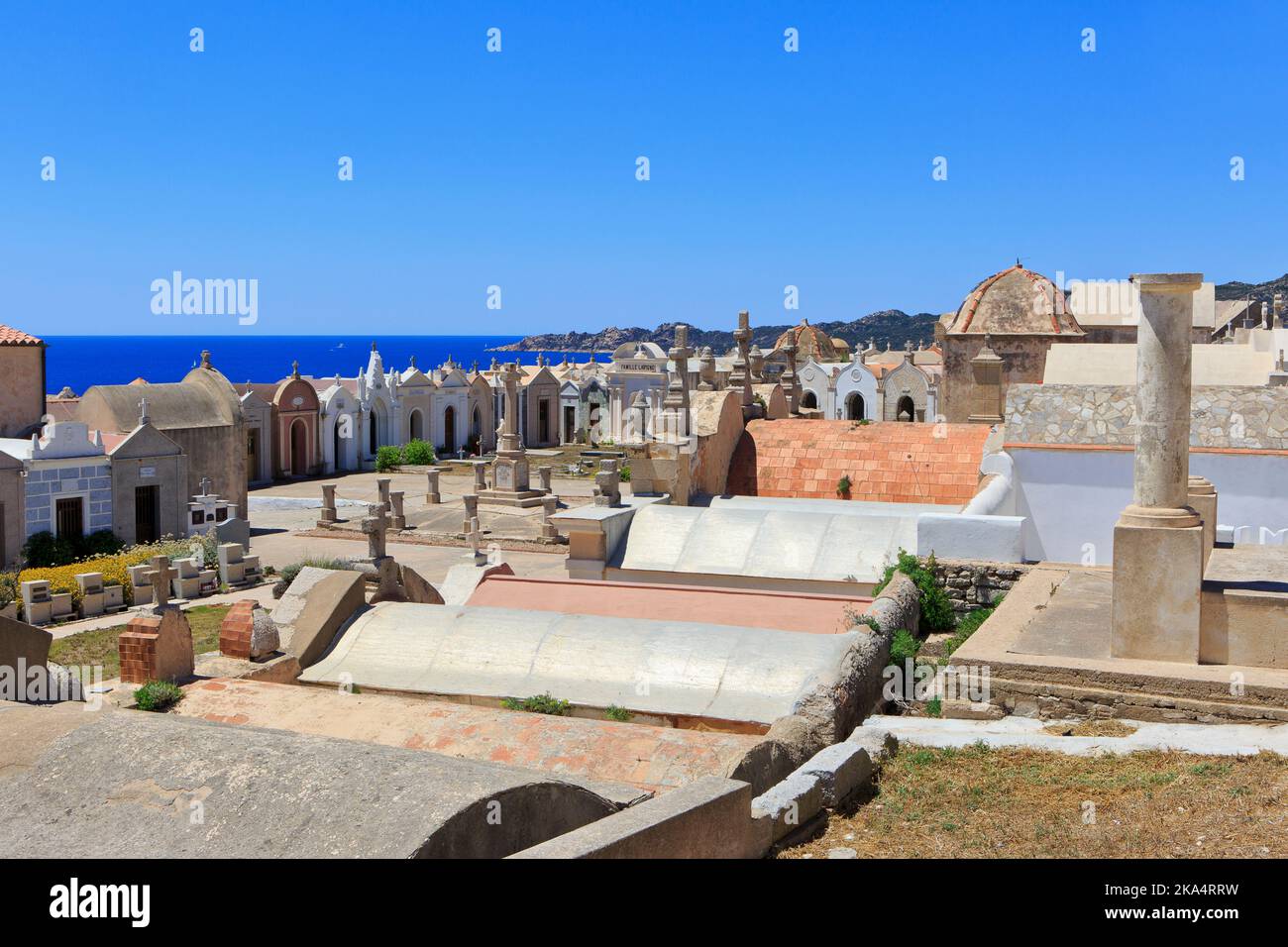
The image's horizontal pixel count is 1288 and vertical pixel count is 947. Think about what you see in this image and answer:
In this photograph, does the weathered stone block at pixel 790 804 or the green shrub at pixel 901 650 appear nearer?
Result: the weathered stone block at pixel 790 804

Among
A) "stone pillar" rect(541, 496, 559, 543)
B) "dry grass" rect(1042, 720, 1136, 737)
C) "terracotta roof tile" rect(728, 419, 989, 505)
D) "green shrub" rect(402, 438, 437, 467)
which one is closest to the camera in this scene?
"dry grass" rect(1042, 720, 1136, 737)

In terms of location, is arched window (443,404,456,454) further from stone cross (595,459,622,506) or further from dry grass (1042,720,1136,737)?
dry grass (1042,720,1136,737)

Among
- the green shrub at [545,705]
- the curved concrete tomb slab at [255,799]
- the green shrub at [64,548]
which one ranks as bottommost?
the green shrub at [64,548]

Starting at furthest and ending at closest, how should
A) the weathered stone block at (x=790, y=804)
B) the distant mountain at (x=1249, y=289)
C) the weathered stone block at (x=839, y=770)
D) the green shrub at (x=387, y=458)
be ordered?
the distant mountain at (x=1249, y=289), the green shrub at (x=387, y=458), the weathered stone block at (x=839, y=770), the weathered stone block at (x=790, y=804)

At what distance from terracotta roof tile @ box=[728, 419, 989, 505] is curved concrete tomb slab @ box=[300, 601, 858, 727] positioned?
740cm

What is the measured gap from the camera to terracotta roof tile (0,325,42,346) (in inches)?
1248

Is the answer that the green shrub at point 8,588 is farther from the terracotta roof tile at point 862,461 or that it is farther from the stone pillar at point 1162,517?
the stone pillar at point 1162,517

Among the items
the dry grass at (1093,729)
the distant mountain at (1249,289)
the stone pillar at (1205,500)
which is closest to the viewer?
the dry grass at (1093,729)

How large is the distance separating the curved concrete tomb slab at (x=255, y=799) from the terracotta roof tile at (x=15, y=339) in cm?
3063

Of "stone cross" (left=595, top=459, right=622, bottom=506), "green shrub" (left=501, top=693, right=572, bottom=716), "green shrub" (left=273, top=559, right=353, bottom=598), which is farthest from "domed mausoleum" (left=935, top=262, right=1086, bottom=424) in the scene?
"green shrub" (left=501, top=693, right=572, bottom=716)

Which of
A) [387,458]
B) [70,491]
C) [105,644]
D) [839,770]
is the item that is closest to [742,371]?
[105,644]

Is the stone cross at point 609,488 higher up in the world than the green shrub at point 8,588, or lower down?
higher up

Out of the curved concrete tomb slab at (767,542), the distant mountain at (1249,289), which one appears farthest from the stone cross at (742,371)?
the distant mountain at (1249,289)

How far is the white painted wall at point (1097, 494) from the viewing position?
48.5 feet
